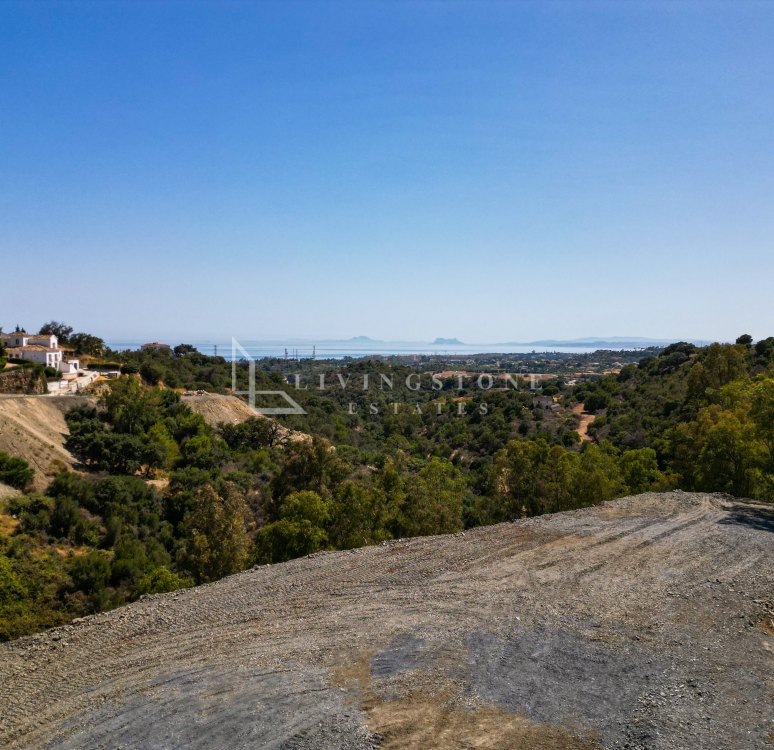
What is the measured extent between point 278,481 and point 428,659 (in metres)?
15.5

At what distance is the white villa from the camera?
36688mm

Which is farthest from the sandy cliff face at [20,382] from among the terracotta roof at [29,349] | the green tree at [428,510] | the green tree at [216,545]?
the green tree at [428,510]

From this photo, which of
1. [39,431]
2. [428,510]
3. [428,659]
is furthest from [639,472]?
[39,431]

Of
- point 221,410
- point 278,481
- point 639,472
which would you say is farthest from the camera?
point 221,410

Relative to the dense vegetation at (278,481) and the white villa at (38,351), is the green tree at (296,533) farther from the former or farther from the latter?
the white villa at (38,351)

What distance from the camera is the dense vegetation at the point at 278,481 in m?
15.6

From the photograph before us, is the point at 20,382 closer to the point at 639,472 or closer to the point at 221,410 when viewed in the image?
the point at 221,410

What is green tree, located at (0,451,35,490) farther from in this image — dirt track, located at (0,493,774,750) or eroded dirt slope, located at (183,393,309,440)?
dirt track, located at (0,493,774,750)

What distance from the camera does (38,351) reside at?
36.9 metres

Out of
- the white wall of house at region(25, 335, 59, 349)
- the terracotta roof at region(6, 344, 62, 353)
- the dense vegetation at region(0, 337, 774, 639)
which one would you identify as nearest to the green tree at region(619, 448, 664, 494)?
the dense vegetation at region(0, 337, 774, 639)

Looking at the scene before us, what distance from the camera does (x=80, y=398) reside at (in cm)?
3114

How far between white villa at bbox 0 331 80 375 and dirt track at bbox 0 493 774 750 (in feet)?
108

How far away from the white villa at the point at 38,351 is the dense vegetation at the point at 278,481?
→ 3.73m

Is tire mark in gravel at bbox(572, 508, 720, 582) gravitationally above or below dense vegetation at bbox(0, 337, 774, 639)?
above
